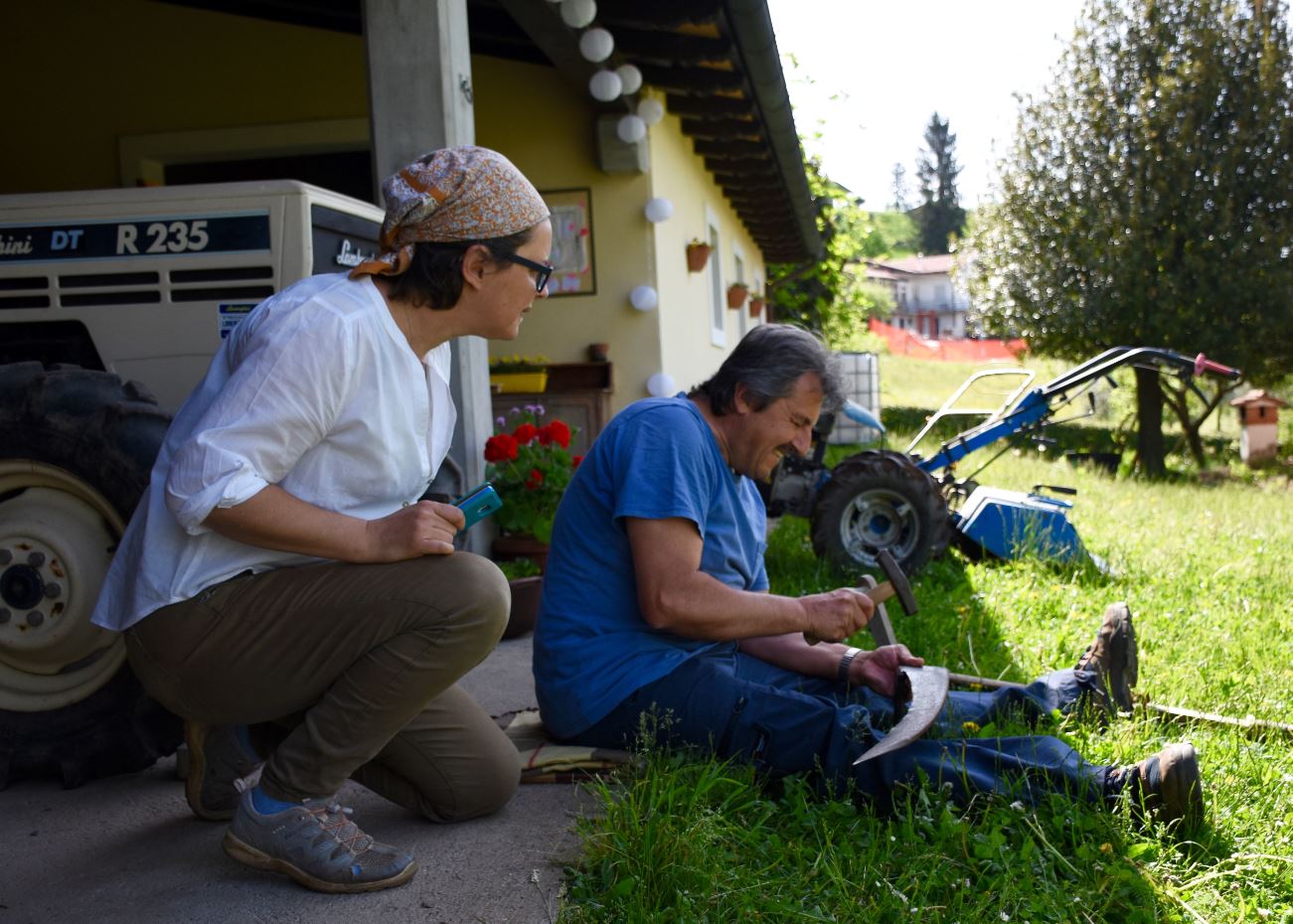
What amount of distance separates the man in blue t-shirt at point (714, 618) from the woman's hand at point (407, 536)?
564 mm

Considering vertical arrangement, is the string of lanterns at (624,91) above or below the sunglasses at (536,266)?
above

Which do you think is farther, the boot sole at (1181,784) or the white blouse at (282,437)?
the boot sole at (1181,784)

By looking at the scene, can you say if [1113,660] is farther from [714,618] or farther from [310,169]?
[310,169]

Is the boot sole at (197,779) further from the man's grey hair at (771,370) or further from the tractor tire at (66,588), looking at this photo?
the man's grey hair at (771,370)

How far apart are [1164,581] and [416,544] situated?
15.3ft

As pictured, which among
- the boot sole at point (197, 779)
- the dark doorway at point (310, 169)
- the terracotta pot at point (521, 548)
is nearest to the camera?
the boot sole at point (197, 779)

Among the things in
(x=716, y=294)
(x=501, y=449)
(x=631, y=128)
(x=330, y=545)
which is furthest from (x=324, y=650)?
(x=716, y=294)

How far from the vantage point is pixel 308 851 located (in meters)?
2.29

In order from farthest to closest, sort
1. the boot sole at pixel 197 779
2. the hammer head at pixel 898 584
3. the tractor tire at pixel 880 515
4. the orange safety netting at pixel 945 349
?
the orange safety netting at pixel 945 349 < the tractor tire at pixel 880 515 < the hammer head at pixel 898 584 < the boot sole at pixel 197 779

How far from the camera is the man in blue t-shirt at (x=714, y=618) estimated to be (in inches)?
107

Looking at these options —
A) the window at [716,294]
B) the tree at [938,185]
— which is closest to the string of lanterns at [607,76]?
the window at [716,294]

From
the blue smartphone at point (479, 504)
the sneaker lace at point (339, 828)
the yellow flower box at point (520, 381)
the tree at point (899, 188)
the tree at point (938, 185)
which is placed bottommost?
the sneaker lace at point (339, 828)

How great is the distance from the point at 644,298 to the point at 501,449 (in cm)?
302

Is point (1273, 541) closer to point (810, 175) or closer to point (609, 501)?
point (609, 501)
